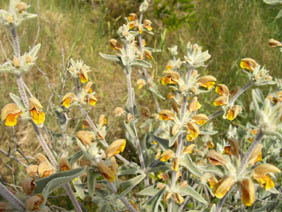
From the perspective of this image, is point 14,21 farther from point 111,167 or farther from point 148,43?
point 148,43

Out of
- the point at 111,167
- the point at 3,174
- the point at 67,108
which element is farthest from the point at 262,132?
the point at 3,174

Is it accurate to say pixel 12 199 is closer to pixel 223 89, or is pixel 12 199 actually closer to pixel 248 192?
pixel 248 192

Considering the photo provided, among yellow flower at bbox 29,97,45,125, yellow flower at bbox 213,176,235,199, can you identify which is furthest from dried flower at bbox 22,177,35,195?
yellow flower at bbox 213,176,235,199

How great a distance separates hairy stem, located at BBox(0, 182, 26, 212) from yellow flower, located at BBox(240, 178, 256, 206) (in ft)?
3.69

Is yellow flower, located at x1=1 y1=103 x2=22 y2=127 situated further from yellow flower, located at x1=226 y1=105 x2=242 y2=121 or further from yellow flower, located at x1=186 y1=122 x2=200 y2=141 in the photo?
yellow flower, located at x1=226 y1=105 x2=242 y2=121

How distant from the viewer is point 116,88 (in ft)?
14.2

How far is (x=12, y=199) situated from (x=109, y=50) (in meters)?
3.92

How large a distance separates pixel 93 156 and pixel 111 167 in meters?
0.12

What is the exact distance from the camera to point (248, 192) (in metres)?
1.27

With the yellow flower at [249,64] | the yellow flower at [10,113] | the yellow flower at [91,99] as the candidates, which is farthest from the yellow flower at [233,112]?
the yellow flower at [10,113]

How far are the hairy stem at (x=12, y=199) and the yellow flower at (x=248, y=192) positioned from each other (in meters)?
1.12

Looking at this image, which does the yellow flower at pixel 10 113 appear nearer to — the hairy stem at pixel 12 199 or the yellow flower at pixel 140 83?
Answer: the hairy stem at pixel 12 199


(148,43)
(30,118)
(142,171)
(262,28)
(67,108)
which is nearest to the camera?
(30,118)

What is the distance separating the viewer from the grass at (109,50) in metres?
3.80
